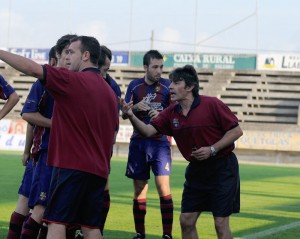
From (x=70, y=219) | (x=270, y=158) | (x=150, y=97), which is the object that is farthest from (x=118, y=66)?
(x=70, y=219)

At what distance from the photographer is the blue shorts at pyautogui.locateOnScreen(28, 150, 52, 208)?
7582 mm

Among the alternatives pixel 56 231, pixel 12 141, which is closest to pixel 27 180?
pixel 56 231

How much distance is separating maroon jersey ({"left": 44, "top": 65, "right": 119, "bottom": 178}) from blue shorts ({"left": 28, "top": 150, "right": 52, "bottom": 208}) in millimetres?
1197

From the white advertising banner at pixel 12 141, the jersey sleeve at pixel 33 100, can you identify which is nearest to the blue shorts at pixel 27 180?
the jersey sleeve at pixel 33 100

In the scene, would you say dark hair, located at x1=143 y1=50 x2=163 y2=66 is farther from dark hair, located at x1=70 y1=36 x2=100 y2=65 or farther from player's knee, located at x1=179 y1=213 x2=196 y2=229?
dark hair, located at x1=70 y1=36 x2=100 y2=65

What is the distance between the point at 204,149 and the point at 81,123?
1737 millimetres

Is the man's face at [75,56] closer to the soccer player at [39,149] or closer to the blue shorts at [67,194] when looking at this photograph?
the blue shorts at [67,194]

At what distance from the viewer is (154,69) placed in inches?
402

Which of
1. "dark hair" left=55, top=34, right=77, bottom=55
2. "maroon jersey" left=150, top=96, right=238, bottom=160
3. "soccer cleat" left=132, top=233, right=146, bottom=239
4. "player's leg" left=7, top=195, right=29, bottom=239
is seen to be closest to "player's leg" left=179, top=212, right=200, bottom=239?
"maroon jersey" left=150, top=96, right=238, bottom=160

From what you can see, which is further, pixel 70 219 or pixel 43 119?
pixel 43 119

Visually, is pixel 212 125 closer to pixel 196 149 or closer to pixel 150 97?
pixel 196 149

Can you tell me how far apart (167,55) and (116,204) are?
127 ft

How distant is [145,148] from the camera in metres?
10.3

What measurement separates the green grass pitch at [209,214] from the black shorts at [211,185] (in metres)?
2.15
